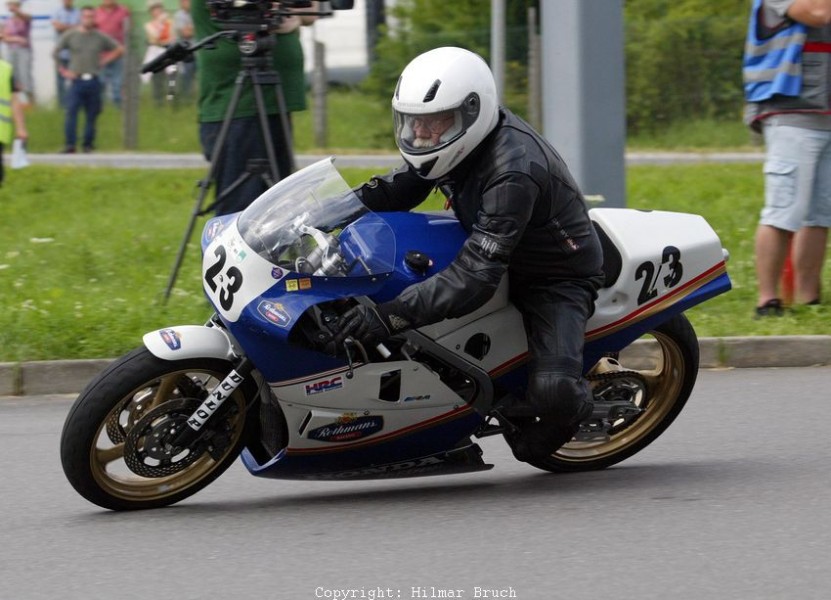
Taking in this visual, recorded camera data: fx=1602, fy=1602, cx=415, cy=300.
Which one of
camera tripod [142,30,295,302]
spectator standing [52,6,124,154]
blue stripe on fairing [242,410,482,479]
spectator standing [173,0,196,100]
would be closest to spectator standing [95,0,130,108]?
spectator standing [52,6,124,154]

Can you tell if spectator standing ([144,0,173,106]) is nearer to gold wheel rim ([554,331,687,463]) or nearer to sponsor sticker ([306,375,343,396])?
gold wheel rim ([554,331,687,463])

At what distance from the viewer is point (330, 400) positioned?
548 centimetres

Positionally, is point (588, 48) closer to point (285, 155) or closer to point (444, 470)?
point (285, 155)

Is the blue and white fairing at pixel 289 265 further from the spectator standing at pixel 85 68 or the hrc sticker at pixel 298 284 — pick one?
the spectator standing at pixel 85 68

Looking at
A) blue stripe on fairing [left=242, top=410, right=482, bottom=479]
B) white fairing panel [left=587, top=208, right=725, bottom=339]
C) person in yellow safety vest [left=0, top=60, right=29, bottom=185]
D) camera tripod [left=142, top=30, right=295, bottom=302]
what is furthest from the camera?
person in yellow safety vest [left=0, top=60, right=29, bottom=185]

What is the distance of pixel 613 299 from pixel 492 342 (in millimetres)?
500

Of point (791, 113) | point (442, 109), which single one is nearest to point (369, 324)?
point (442, 109)

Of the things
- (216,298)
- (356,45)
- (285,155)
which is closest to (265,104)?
(285,155)

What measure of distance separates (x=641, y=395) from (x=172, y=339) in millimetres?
1906

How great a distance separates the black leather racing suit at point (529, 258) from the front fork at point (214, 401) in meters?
0.55

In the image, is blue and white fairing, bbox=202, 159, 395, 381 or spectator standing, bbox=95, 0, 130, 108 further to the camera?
spectator standing, bbox=95, 0, 130, 108

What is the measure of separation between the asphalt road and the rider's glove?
66 cm

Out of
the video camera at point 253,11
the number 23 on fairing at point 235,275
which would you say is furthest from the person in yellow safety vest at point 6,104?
the number 23 on fairing at point 235,275

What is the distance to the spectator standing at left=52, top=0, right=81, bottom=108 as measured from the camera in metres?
18.2
